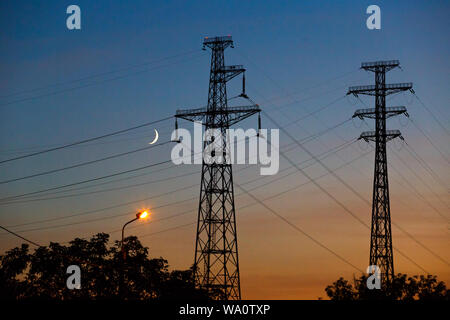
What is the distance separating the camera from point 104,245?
81.6 m

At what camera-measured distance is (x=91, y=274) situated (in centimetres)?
7625

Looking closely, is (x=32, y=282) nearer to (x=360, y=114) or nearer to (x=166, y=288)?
(x=166, y=288)

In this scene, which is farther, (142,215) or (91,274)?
(91,274)

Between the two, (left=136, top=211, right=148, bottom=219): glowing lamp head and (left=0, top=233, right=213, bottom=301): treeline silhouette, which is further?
(left=0, top=233, right=213, bottom=301): treeline silhouette

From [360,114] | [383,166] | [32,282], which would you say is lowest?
[32,282]

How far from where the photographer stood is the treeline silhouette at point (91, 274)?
7550 cm

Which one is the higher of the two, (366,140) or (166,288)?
(366,140)

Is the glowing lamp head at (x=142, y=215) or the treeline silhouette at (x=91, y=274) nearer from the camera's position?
the glowing lamp head at (x=142, y=215)

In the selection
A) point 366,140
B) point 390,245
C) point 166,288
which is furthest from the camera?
point 166,288

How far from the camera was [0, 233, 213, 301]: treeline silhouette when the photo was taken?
75500 millimetres
